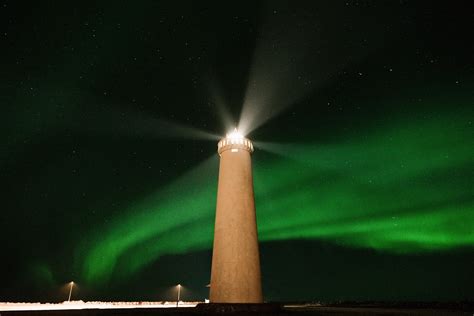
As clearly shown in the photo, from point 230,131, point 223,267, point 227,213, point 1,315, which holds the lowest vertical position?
point 1,315

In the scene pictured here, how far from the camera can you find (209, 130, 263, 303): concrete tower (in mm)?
10625

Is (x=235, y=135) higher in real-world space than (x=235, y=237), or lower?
higher

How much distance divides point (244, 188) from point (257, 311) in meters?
4.29

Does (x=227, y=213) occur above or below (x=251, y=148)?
below

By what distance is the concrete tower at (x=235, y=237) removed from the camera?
10.6m

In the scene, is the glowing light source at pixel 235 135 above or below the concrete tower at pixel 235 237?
above

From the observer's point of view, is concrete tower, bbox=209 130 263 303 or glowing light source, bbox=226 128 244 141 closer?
concrete tower, bbox=209 130 263 303

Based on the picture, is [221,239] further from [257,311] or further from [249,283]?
[257,311]

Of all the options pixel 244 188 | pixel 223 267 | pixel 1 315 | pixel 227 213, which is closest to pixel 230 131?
pixel 244 188

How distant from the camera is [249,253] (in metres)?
11.0

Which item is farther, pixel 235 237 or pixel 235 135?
pixel 235 135

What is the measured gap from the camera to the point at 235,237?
1102cm

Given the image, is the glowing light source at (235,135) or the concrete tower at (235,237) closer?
the concrete tower at (235,237)

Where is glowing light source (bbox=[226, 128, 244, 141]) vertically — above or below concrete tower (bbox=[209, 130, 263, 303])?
above
